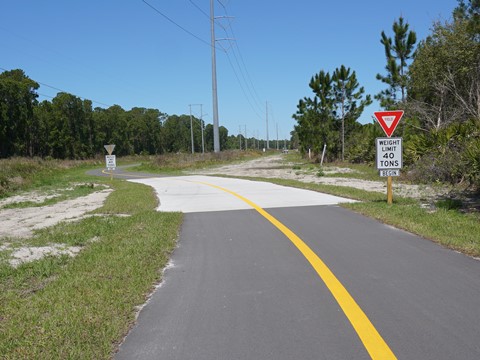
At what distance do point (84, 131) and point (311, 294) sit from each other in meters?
99.0

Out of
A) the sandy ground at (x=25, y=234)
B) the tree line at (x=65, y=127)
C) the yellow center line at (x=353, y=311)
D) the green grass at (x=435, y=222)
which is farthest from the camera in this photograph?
the tree line at (x=65, y=127)

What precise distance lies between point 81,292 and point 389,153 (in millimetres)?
9404

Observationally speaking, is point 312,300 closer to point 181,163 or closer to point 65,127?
point 181,163

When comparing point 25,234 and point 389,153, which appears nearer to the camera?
point 25,234

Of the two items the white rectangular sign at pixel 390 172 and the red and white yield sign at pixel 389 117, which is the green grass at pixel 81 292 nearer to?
the white rectangular sign at pixel 390 172

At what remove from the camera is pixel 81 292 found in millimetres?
5113

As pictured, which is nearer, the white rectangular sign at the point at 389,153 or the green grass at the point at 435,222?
the green grass at the point at 435,222

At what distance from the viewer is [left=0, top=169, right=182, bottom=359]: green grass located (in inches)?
149

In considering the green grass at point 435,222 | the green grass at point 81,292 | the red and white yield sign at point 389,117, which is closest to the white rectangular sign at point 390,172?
the green grass at point 435,222

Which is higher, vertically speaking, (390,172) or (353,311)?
(390,172)

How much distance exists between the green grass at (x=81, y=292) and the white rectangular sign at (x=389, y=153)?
615 cm

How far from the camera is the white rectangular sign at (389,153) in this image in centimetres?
1202

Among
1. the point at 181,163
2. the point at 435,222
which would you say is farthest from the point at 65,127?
the point at 435,222

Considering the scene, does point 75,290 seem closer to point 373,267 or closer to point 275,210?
point 373,267
